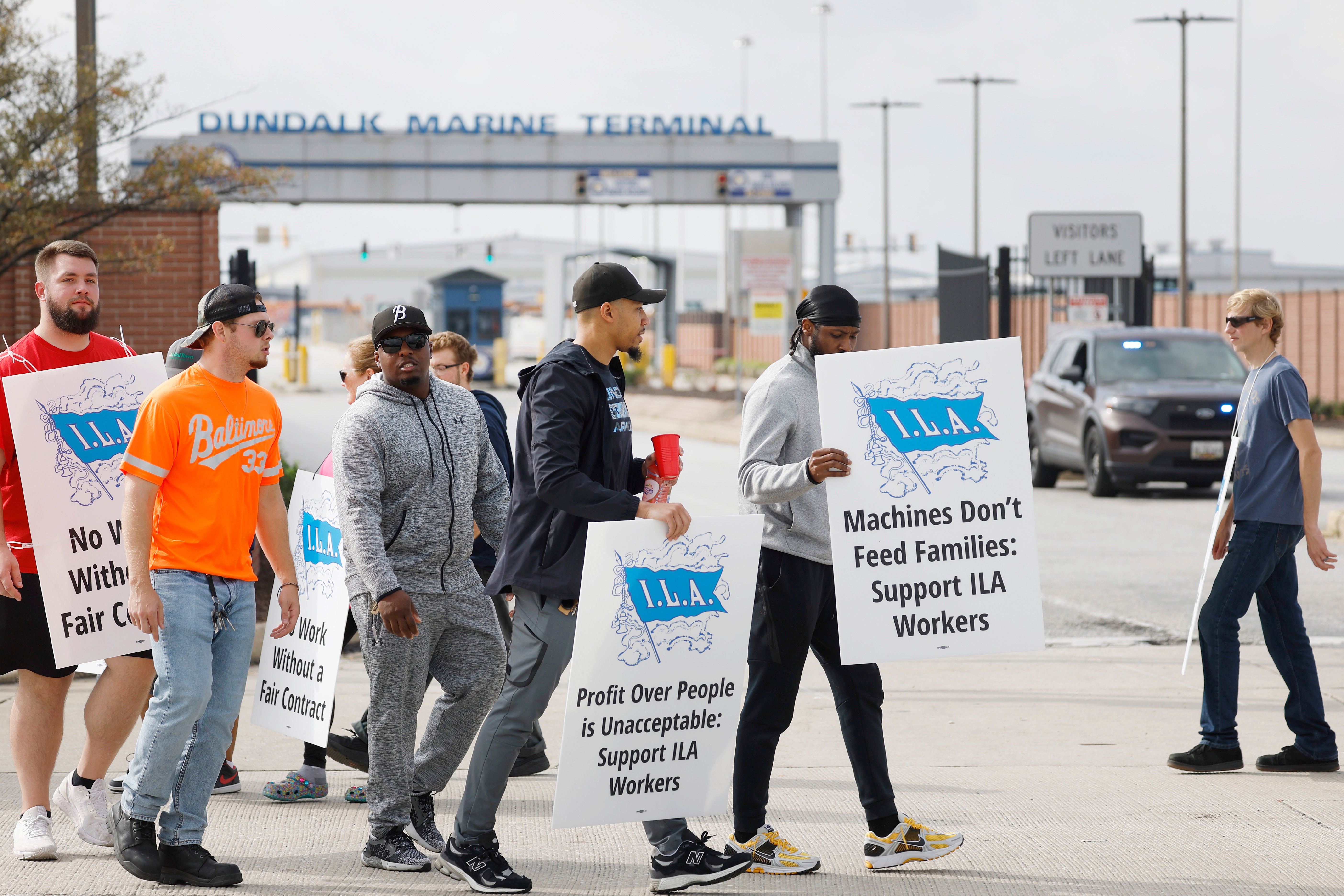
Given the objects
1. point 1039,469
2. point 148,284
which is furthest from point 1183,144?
point 148,284

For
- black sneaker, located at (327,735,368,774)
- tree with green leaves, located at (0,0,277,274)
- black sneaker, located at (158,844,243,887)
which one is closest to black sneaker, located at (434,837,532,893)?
black sneaker, located at (158,844,243,887)

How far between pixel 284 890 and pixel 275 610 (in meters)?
2.40

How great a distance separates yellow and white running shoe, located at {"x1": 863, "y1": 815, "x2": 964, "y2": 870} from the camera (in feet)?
15.6

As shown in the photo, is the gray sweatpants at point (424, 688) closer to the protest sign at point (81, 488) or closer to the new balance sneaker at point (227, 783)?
the protest sign at point (81, 488)

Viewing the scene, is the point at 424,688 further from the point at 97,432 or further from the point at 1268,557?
the point at 1268,557

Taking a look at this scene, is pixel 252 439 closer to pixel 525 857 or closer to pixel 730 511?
pixel 525 857

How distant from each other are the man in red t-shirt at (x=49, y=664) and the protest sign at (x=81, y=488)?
6 centimetres

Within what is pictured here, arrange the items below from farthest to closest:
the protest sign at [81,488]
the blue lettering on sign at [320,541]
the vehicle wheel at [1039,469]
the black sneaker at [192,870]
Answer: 1. the vehicle wheel at [1039,469]
2. the blue lettering on sign at [320,541]
3. the protest sign at [81,488]
4. the black sneaker at [192,870]

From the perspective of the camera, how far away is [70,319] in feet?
16.7

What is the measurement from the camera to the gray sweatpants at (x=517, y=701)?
4.51 meters

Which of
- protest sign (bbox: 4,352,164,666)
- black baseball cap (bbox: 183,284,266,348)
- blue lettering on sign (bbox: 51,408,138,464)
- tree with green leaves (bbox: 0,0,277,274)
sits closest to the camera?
black baseball cap (bbox: 183,284,266,348)

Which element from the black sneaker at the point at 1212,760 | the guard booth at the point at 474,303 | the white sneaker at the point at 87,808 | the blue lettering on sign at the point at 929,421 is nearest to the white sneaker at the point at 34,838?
the white sneaker at the point at 87,808

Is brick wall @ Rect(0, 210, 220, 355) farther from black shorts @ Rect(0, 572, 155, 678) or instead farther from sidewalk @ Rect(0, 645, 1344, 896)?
black shorts @ Rect(0, 572, 155, 678)

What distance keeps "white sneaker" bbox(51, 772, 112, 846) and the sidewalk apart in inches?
2.2
